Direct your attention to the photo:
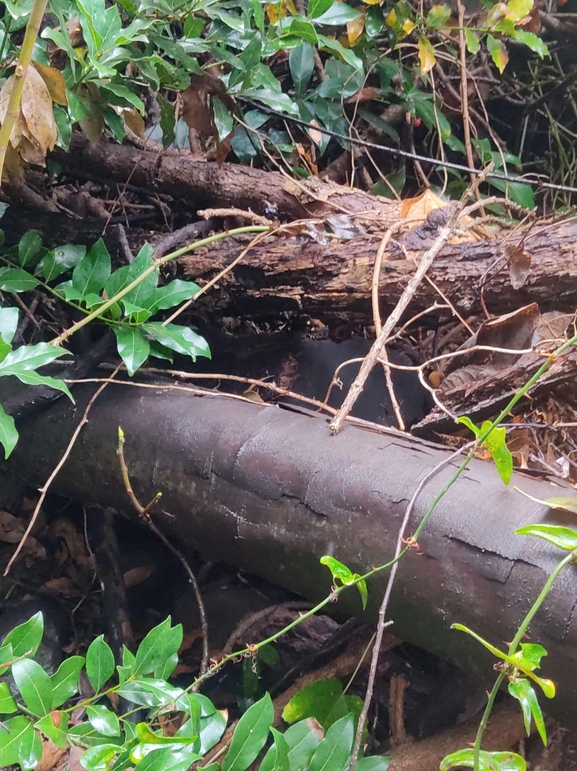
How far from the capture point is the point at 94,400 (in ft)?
3.47

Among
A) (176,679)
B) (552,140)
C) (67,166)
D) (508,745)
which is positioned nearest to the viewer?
(508,745)

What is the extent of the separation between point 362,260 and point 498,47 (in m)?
0.95

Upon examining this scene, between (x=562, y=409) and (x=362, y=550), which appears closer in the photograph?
(x=362, y=550)

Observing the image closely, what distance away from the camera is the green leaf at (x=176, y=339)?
98 cm

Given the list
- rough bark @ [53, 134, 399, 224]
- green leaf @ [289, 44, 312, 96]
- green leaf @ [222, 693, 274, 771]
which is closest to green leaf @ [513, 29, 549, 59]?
green leaf @ [289, 44, 312, 96]

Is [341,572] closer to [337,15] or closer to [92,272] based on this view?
[92,272]

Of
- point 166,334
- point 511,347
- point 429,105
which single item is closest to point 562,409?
point 511,347

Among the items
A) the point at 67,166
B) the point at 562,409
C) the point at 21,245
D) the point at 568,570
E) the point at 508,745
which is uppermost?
the point at 67,166

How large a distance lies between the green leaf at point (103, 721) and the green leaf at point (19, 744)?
0.19 feet

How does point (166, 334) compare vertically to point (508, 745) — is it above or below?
above

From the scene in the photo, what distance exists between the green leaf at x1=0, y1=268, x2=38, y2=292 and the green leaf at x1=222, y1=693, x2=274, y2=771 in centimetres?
79

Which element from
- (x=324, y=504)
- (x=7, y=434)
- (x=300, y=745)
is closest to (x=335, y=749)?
(x=300, y=745)

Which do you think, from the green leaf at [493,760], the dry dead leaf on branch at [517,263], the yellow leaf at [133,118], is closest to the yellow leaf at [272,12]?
the yellow leaf at [133,118]

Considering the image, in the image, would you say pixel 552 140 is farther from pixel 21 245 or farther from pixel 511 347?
pixel 21 245
